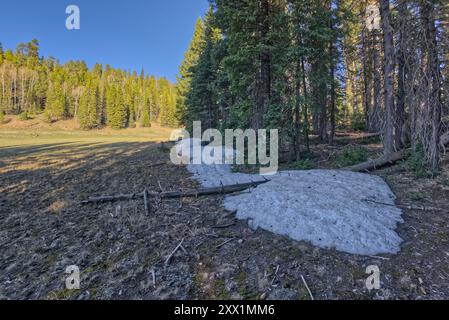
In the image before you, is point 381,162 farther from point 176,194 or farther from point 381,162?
point 176,194

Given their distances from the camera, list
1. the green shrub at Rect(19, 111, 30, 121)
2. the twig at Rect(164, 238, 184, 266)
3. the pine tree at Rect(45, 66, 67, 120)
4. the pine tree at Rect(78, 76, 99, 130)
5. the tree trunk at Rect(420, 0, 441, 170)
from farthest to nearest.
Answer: the pine tree at Rect(45, 66, 67, 120) < the pine tree at Rect(78, 76, 99, 130) < the green shrub at Rect(19, 111, 30, 121) < the tree trunk at Rect(420, 0, 441, 170) < the twig at Rect(164, 238, 184, 266)

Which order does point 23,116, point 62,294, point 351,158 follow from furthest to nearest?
1. point 23,116
2. point 351,158
3. point 62,294

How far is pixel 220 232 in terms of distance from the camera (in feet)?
16.1

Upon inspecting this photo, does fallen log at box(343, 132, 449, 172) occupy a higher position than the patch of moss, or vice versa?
fallen log at box(343, 132, 449, 172)

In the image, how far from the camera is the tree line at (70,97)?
199 ft

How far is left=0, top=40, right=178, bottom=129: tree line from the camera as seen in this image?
60.7m

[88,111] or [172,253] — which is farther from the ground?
[88,111]

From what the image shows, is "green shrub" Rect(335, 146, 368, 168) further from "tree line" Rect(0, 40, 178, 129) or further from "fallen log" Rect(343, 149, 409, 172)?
"tree line" Rect(0, 40, 178, 129)

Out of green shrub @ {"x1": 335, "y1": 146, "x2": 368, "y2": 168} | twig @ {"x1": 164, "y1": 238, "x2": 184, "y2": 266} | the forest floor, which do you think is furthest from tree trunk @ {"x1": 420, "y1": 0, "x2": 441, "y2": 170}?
twig @ {"x1": 164, "y1": 238, "x2": 184, "y2": 266}

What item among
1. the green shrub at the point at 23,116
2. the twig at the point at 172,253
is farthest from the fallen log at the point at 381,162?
the green shrub at the point at 23,116

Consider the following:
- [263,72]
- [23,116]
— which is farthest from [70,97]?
[263,72]

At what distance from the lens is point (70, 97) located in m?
67.4
